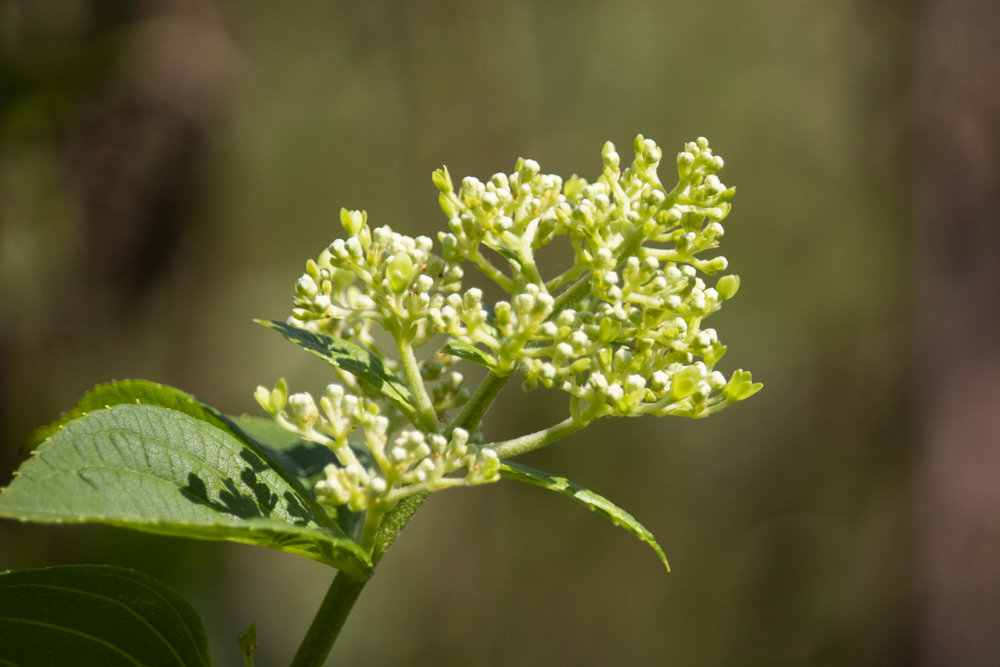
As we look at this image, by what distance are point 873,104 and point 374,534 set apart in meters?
14.3

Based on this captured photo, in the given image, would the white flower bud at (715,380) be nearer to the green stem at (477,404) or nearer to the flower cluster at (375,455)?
the green stem at (477,404)

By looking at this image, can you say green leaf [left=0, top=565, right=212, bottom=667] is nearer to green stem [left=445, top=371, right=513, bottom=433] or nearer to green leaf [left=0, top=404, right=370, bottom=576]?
green leaf [left=0, top=404, right=370, bottom=576]

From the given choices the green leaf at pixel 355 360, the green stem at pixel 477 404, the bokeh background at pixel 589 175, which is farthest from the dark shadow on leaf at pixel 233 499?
the bokeh background at pixel 589 175

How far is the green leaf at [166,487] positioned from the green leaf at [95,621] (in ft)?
1.12

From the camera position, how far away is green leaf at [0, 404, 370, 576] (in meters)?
1.59

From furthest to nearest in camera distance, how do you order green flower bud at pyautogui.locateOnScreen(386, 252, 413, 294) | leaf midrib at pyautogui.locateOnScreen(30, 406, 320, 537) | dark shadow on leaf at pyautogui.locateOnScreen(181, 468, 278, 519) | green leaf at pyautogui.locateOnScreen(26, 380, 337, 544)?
green leaf at pyautogui.locateOnScreen(26, 380, 337, 544), green flower bud at pyautogui.locateOnScreen(386, 252, 413, 294), dark shadow on leaf at pyautogui.locateOnScreen(181, 468, 278, 519), leaf midrib at pyautogui.locateOnScreen(30, 406, 320, 537)

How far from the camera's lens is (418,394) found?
87.0 inches

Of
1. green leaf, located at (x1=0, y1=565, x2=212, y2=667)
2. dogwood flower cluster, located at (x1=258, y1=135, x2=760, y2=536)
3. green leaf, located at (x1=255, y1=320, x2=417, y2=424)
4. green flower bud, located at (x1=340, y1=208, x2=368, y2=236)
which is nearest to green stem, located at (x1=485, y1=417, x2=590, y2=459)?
dogwood flower cluster, located at (x1=258, y1=135, x2=760, y2=536)

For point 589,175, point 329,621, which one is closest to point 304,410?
point 329,621

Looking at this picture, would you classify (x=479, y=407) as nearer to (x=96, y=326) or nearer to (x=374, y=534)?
(x=374, y=534)

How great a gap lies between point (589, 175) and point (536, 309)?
16.9m

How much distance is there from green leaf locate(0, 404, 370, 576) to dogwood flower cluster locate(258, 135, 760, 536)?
16cm

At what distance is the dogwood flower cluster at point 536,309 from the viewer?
1.99 m

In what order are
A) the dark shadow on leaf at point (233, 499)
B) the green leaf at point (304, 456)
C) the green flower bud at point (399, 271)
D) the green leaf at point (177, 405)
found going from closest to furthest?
1. the dark shadow on leaf at point (233, 499)
2. the green flower bud at point (399, 271)
3. the green leaf at point (177, 405)
4. the green leaf at point (304, 456)
